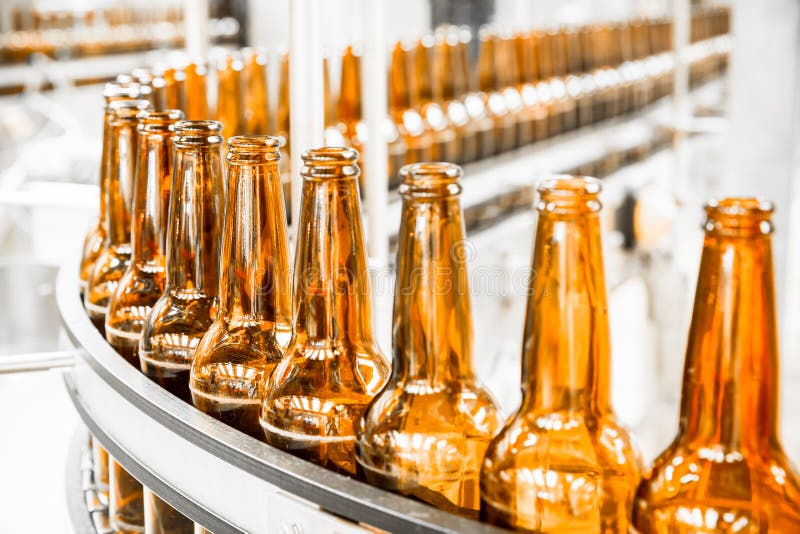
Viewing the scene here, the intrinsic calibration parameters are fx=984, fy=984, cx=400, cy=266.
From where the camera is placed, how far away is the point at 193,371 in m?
0.51

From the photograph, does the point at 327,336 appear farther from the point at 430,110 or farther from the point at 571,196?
the point at 430,110

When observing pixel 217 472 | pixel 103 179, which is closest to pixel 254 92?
pixel 103 179

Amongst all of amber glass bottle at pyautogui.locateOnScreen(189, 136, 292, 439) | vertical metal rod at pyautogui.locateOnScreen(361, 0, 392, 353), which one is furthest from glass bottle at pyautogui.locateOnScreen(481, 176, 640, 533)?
vertical metal rod at pyautogui.locateOnScreen(361, 0, 392, 353)

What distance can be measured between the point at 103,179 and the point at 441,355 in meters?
0.32

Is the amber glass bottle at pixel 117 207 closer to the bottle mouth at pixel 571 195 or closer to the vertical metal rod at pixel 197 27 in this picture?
the bottle mouth at pixel 571 195

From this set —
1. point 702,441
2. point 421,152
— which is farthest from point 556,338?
point 421,152

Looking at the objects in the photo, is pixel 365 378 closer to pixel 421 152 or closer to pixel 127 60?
pixel 421 152

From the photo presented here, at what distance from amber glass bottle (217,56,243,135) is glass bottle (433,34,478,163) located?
1.48 feet

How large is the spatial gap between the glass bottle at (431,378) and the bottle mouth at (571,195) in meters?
0.04

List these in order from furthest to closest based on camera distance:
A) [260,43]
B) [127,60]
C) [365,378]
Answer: [127,60] < [260,43] < [365,378]

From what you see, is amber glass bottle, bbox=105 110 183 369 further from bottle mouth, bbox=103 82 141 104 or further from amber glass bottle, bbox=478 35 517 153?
amber glass bottle, bbox=478 35 517 153

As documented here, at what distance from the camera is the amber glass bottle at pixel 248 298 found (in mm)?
487

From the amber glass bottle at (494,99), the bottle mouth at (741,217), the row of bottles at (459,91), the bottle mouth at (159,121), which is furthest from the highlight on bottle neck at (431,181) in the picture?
the amber glass bottle at (494,99)

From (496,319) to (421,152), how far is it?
350 mm
